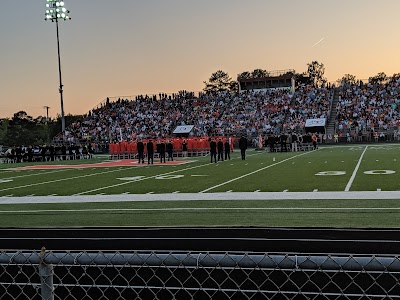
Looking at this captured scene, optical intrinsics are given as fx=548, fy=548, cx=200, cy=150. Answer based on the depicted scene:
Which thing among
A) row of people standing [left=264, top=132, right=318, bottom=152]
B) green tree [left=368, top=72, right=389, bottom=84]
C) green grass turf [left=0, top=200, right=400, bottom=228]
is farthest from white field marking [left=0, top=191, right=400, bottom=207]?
green tree [left=368, top=72, right=389, bottom=84]

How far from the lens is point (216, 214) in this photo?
11.8 metres

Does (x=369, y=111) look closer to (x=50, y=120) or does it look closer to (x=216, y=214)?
(x=216, y=214)

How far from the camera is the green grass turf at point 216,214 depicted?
10555 millimetres

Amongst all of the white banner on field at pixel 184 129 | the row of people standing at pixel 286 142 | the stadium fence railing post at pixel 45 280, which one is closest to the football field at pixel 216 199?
the stadium fence railing post at pixel 45 280

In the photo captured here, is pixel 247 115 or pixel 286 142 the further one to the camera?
pixel 247 115

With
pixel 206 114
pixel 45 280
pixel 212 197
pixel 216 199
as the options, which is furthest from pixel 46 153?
pixel 45 280

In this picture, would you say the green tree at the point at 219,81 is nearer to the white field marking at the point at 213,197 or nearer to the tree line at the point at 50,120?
the tree line at the point at 50,120

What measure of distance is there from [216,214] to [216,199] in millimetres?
2487

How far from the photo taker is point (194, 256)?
3.25 m

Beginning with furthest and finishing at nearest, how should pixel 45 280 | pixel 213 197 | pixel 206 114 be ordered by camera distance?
pixel 206 114 < pixel 213 197 < pixel 45 280

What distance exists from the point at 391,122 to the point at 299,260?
166 feet

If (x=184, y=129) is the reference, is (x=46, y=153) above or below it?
below

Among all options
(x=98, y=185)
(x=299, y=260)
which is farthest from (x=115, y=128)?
(x=299, y=260)

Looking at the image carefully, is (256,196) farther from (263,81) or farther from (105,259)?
(263,81)
